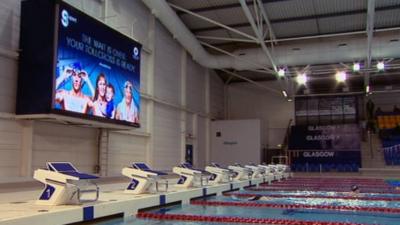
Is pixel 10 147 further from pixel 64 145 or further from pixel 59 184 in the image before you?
pixel 59 184

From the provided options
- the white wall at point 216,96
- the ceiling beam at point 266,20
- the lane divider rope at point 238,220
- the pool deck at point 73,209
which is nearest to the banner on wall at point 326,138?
the white wall at point 216,96

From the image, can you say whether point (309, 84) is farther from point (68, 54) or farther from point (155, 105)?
point (68, 54)

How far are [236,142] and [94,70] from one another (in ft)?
41.4

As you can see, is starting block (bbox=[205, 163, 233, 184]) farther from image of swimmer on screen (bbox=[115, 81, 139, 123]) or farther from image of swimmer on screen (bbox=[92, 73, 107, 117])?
image of swimmer on screen (bbox=[92, 73, 107, 117])

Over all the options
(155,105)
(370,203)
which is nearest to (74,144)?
(155,105)

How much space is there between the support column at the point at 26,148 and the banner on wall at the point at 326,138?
1607 centimetres

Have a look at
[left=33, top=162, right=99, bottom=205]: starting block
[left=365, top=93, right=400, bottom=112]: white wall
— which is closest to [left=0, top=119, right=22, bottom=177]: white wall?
[left=33, top=162, right=99, bottom=205]: starting block

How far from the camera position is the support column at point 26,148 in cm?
916

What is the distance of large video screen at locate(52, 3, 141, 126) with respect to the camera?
29.5 feet

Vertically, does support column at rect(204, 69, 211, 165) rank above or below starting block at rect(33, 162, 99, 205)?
above

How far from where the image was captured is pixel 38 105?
8656 mm

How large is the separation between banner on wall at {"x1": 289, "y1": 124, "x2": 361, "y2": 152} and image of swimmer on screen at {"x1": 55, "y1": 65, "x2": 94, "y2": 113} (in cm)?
1523

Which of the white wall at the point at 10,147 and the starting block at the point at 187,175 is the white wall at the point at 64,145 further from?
the starting block at the point at 187,175

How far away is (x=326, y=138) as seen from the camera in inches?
895
